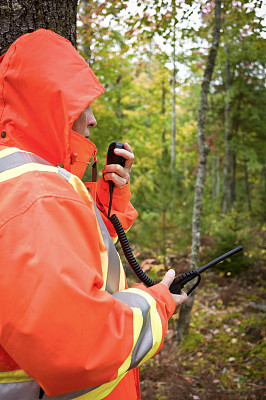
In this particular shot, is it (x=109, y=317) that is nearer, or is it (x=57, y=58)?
(x=109, y=317)

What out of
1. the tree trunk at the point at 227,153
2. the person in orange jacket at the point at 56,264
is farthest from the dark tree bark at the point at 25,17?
the tree trunk at the point at 227,153

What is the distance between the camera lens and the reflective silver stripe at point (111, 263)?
140cm

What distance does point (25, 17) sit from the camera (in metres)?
2.20

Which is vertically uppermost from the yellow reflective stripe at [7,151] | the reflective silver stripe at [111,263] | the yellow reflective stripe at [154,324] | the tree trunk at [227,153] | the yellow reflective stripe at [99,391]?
the yellow reflective stripe at [7,151]

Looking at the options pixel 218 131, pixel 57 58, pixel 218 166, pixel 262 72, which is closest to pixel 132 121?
pixel 218 131

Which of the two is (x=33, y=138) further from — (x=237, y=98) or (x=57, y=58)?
(x=237, y=98)

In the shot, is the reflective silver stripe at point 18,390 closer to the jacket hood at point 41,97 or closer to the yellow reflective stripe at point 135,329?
the yellow reflective stripe at point 135,329

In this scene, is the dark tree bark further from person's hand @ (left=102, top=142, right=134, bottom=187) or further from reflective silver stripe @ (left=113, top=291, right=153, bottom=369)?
reflective silver stripe @ (left=113, top=291, right=153, bottom=369)

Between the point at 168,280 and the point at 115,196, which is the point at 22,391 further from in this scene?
the point at 115,196

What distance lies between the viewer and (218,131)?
16.6 metres

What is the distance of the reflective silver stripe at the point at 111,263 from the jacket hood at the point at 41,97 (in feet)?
1.15

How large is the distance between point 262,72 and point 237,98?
1538 mm

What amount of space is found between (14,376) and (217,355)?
188 inches

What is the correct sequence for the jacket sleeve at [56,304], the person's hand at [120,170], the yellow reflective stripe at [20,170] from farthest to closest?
the person's hand at [120,170], the yellow reflective stripe at [20,170], the jacket sleeve at [56,304]
